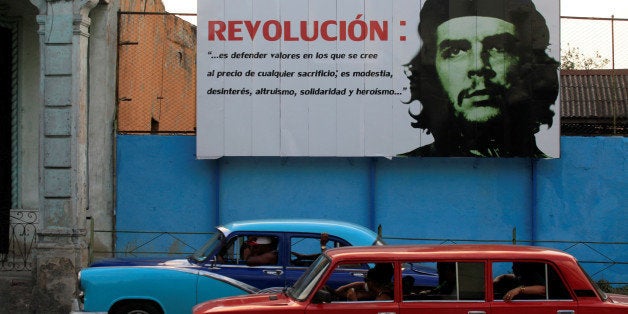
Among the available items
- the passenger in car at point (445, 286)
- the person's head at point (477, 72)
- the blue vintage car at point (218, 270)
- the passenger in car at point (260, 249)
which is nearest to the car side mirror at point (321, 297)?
the passenger in car at point (445, 286)

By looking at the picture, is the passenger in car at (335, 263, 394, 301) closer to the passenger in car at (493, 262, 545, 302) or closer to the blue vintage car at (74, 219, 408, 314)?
the passenger in car at (493, 262, 545, 302)

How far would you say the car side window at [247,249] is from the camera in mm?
10250

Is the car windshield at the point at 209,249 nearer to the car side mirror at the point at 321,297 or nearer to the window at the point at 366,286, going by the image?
the window at the point at 366,286

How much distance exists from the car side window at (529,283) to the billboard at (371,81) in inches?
281

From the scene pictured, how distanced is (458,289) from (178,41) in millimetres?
15134

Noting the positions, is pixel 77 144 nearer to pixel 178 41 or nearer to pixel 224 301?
pixel 224 301

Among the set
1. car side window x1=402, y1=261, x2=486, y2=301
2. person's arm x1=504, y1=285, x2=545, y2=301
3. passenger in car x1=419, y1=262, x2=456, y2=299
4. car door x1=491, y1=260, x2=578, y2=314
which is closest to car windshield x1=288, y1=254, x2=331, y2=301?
car side window x1=402, y1=261, x2=486, y2=301

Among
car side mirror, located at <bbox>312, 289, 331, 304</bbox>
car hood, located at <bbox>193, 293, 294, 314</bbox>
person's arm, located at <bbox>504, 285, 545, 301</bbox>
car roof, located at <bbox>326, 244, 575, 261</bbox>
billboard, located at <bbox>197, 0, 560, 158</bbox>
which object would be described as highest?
billboard, located at <bbox>197, 0, 560, 158</bbox>

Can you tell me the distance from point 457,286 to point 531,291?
667mm

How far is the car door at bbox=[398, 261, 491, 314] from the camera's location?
7.73 m

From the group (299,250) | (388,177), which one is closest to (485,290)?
(299,250)

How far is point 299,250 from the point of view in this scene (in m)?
10.6

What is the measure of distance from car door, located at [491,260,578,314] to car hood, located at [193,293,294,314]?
190 cm

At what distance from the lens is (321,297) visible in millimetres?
7770
